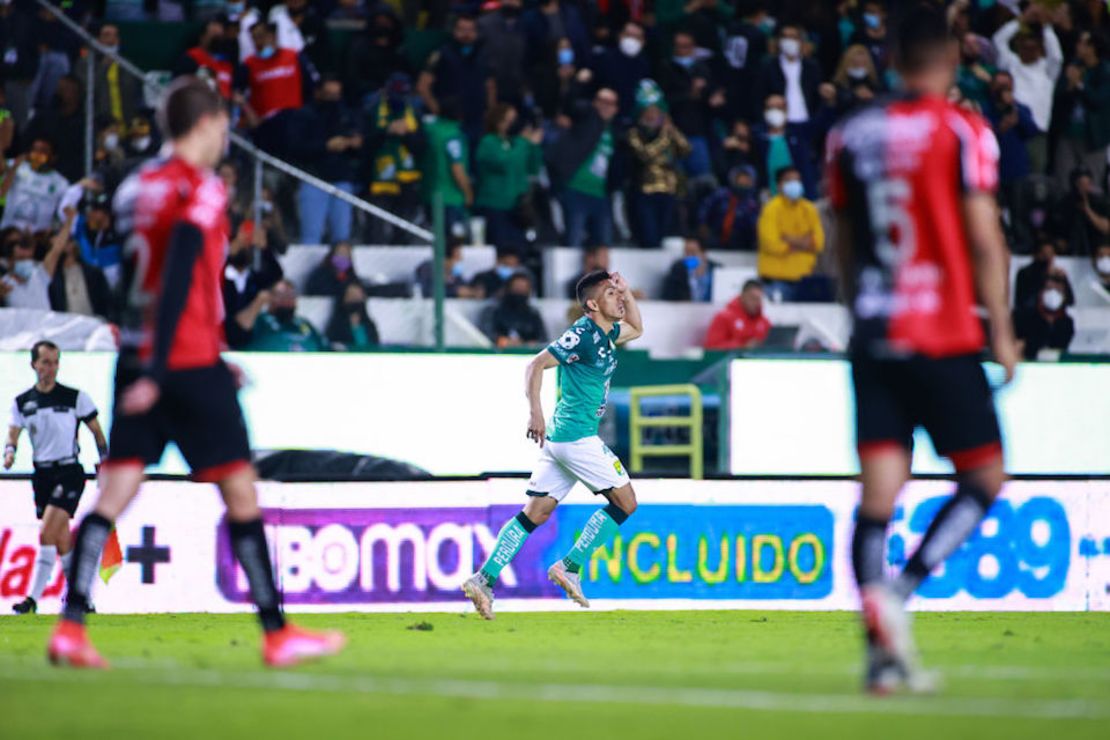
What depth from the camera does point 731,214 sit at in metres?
22.9

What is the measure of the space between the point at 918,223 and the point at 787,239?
15.0 meters

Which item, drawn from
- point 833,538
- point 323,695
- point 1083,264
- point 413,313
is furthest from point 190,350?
point 1083,264

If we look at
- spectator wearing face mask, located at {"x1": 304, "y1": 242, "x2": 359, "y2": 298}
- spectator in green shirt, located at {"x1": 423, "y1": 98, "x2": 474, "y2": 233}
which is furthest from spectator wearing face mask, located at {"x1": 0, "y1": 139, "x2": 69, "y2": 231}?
spectator in green shirt, located at {"x1": 423, "y1": 98, "x2": 474, "y2": 233}

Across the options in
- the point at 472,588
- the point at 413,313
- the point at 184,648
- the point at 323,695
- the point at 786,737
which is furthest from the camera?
the point at 413,313

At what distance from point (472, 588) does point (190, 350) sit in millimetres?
5691

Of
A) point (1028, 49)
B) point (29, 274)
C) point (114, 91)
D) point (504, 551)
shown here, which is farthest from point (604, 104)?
point (504, 551)

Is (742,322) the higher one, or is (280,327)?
(742,322)

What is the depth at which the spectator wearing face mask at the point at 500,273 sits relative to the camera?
2031 cm

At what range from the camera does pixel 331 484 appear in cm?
1525

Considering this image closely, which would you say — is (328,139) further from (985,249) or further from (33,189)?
(985,249)

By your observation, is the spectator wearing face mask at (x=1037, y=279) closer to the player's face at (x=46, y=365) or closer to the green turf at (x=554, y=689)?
the green turf at (x=554, y=689)

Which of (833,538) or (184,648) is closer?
(184,648)

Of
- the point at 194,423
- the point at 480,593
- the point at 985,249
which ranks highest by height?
the point at 985,249

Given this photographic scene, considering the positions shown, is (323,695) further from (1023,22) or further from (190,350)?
(1023,22)
